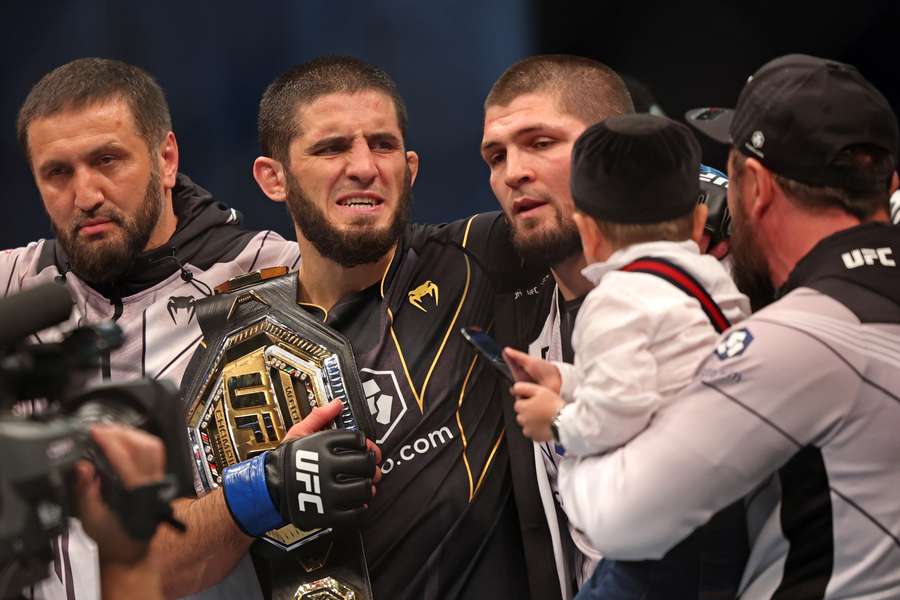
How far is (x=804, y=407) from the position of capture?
4.40 ft

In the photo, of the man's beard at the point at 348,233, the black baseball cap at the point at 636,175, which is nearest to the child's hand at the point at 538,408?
the black baseball cap at the point at 636,175

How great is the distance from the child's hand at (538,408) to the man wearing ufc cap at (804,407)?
7cm

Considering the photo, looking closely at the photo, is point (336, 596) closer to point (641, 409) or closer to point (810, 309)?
point (641, 409)

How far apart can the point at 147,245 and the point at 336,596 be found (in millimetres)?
957

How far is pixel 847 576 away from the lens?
1387 mm

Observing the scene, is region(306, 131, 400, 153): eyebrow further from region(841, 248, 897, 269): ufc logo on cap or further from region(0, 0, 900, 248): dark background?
region(0, 0, 900, 248): dark background

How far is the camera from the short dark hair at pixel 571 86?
2117 mm

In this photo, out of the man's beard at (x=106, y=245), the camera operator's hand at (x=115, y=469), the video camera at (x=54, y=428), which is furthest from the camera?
the man's beard at (x=106, y=245)

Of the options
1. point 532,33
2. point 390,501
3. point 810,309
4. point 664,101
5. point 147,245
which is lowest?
point 390,501

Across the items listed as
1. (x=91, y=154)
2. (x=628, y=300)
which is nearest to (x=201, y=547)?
(x=91, y=154)

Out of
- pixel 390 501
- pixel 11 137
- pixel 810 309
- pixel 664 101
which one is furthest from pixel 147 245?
pixel 664 101

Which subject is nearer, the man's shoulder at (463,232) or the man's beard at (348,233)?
the man's beard at (348,233)

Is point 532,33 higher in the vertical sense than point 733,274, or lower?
higher

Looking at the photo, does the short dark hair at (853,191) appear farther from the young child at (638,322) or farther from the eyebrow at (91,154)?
the eyebrow at (91,154)
